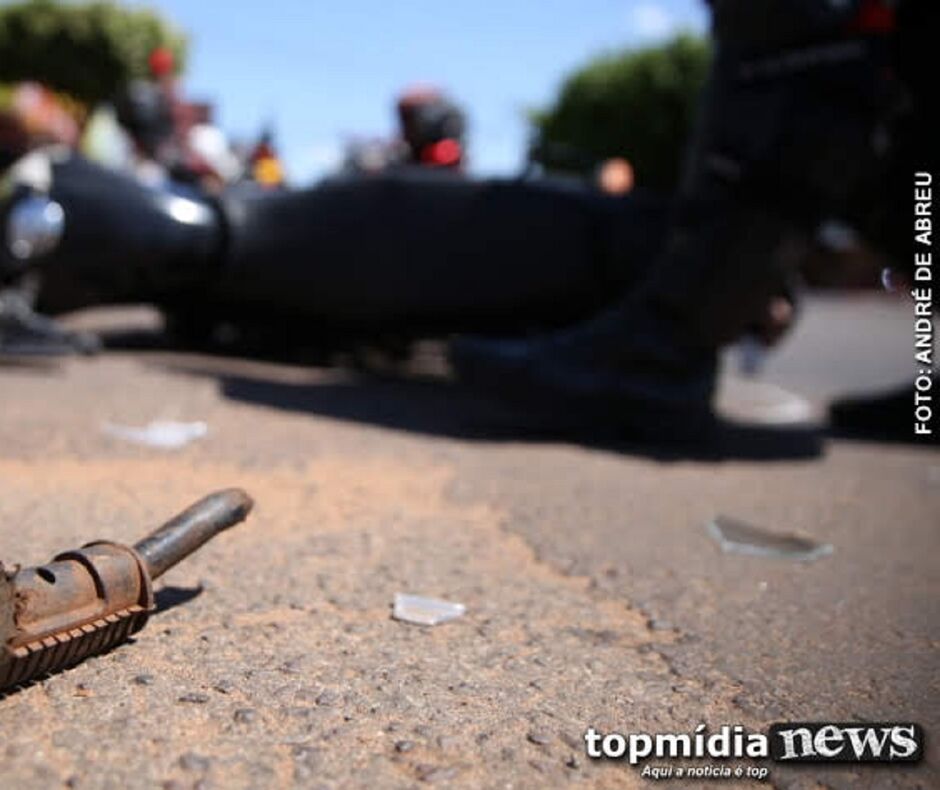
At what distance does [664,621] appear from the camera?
1.71 meters

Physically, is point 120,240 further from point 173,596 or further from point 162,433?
point 173,596

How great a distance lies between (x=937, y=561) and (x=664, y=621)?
2.70 ft

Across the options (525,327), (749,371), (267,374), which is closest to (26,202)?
(267,374)

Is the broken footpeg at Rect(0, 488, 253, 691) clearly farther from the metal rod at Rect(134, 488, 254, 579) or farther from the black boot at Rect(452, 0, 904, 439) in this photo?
the black boot at Rect(452, 0, 904, 439)

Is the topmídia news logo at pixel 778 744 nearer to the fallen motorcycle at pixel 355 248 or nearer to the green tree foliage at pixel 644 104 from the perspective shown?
the fallen motorcycle at pixel 355 248

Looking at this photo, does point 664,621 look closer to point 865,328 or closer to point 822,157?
point 822,157

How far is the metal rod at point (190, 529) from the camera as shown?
4.67 feet

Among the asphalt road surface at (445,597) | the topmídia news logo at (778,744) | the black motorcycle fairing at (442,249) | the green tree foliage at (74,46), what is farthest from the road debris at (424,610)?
the green tree foliage at (74,46)

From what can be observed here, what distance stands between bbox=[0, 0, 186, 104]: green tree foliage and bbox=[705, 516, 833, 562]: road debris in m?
30.6

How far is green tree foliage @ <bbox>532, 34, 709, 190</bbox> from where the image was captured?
33531mm

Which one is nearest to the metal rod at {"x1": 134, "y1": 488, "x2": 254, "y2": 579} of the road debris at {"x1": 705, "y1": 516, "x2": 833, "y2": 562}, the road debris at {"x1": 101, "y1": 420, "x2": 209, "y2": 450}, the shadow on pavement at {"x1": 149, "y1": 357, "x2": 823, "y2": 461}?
the road debris at {"x1": 705, "y1": 516, "x2": 833, "y2": 562}

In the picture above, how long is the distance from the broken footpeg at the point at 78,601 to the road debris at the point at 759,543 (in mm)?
1151

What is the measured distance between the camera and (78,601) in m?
1.26

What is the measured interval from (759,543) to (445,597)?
79 centimetres
